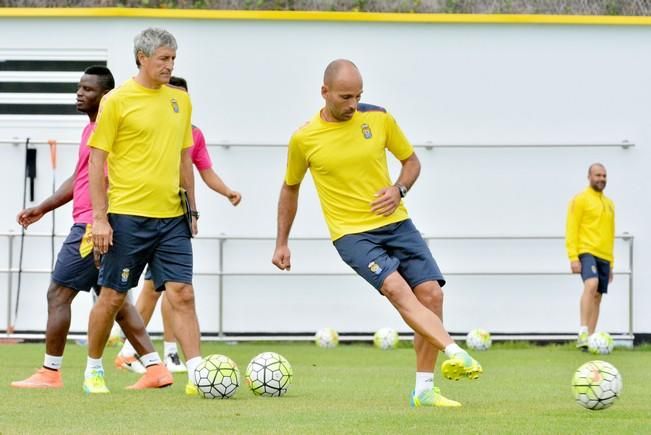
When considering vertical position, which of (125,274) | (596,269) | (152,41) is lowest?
(596,269)

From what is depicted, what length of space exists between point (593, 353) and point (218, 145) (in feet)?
16.0

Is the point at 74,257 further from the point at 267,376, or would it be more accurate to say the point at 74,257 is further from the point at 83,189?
the point at 267,376

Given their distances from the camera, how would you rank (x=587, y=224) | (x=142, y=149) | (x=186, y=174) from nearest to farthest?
(x=142, y=149)
(x=186, y=174)
(x=587, y=224)

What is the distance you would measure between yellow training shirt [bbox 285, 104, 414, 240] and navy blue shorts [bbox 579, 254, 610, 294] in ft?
26.0

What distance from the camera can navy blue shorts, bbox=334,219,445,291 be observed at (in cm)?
838

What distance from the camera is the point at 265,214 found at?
55.7ft

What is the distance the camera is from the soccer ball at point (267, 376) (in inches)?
360

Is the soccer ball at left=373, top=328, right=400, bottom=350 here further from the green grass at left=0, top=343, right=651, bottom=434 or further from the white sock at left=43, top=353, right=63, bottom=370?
the white sock at left=43, top=353, right=63, bottom=370

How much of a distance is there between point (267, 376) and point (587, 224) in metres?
7.84

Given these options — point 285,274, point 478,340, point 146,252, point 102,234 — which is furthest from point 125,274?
point 285,274

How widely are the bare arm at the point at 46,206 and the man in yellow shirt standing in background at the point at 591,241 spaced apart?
7625 millimetres

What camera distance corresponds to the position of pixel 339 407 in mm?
8469

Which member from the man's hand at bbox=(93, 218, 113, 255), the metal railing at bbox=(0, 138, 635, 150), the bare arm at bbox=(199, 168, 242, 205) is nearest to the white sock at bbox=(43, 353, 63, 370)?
the man's hand at bbox=(93, 218, 113, 255)

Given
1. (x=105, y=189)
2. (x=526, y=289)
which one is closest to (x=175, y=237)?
(x=105, y=189)
